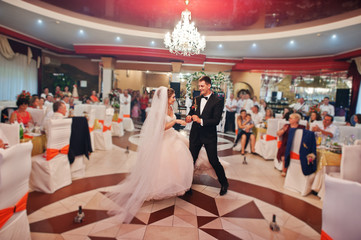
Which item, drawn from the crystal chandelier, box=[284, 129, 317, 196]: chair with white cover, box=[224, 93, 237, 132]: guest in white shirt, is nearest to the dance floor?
box=[284, 129, 317, 196]: chair with white cover

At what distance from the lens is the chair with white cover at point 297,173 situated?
10.9 feet

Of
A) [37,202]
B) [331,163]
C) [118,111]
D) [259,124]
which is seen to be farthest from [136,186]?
[118,111]

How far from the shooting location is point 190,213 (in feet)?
8.74

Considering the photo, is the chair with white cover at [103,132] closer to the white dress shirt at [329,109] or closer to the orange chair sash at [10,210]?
the orange chair sash at [10,210]

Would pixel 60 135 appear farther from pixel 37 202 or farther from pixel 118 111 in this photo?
pixel 118 111

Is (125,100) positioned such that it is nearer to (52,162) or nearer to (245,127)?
(245,127)

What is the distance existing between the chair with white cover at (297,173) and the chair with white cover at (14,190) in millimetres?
3500

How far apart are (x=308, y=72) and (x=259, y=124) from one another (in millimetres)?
5897

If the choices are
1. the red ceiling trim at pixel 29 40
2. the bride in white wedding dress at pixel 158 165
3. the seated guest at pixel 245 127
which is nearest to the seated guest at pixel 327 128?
the seated guest at pixel 245 127

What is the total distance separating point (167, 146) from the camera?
279 centimetres

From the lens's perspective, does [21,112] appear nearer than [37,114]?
Yes

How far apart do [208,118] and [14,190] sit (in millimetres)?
2135

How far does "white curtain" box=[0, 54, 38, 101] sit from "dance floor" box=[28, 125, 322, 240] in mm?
7454

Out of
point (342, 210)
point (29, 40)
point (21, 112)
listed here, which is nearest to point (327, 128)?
point (342, 210)
